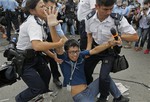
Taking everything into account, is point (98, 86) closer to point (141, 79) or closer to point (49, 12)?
point (49, 12)

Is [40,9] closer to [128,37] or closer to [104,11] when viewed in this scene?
[104,11]

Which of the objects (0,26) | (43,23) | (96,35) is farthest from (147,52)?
(0,26)

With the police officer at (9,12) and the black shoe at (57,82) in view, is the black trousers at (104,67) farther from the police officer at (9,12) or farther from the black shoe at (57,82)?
the police officer at (9,12)

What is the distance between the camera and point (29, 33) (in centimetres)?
290

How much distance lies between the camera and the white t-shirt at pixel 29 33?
2852mm

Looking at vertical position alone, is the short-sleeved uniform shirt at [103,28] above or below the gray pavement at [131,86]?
above

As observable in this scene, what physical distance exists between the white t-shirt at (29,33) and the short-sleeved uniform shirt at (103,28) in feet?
2.13

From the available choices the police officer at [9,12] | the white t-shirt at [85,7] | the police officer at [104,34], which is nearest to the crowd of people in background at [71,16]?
the police officer at [9,12]

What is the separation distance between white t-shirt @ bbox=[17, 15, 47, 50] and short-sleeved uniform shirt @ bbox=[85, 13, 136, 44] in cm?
65

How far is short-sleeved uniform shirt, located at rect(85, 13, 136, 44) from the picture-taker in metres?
3.19

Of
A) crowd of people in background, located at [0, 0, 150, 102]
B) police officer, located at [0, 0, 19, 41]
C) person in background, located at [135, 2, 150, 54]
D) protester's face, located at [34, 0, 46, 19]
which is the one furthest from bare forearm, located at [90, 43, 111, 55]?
police officer, located at [0, 0, 19, 41]

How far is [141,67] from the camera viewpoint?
5.43 meters

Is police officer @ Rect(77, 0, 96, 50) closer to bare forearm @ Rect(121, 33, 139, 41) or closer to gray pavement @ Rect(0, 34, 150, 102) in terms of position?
gray pavement @ Rect(0, 34, 150, 102)

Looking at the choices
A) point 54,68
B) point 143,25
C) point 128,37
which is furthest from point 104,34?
point 143,25
